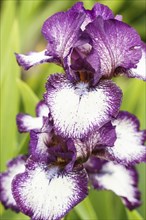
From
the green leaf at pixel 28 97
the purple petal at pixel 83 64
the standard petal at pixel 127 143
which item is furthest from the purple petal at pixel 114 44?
the green leaf at pixel 28 97

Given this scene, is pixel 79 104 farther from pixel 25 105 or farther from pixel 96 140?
pixel 25 105

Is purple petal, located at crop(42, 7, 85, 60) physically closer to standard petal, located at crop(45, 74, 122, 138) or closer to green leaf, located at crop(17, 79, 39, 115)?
standard petal, located at crop(45, 74, 122, 138)

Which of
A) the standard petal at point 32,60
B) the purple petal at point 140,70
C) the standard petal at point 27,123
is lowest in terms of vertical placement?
the standard petal at point 27,123

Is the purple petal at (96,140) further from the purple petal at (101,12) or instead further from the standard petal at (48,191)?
the purple petal at (101,12)

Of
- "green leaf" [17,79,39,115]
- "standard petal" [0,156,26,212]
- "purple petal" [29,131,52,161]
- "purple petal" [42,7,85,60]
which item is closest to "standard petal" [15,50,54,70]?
"purple petal" [42,7,85,60]

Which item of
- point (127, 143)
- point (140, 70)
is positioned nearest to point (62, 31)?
point (140, 70)

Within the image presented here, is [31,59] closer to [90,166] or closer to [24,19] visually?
[90,166]
